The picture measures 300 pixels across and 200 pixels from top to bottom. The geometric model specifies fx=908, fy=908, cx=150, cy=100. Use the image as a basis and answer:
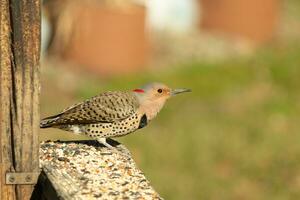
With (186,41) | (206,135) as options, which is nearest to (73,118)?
(206,135)

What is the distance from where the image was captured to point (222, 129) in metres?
10.6

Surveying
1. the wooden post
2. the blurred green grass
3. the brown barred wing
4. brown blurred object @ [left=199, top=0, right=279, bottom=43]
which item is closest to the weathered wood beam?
the wooden post

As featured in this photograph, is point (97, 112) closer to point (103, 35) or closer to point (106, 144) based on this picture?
point (106, 144)

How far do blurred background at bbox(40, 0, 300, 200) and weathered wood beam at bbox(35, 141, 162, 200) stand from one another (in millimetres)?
4295

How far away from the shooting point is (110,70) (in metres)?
13.9

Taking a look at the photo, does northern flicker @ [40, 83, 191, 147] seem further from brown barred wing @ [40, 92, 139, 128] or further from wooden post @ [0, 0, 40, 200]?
wooden post @ [0, 0, 40, 200]

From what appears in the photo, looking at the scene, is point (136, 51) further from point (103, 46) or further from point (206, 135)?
point (206, 135)

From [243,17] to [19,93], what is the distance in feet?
42.9

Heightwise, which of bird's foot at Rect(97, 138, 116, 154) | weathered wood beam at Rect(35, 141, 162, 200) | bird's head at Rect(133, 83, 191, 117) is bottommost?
bird's foot at Rect(97, 138, 116, 154)

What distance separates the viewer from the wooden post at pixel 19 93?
349 centimetres

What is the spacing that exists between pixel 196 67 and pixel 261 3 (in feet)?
9.86

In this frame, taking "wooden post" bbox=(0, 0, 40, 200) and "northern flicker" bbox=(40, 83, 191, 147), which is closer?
"wooden post" bbox=(0, 0, 40, 200)

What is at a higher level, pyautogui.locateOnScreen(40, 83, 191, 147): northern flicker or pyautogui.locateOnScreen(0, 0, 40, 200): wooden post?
pyautogui.locateOnScreen(0, 0, 40, 200): wooden post

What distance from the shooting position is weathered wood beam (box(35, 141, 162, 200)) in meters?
3.44
